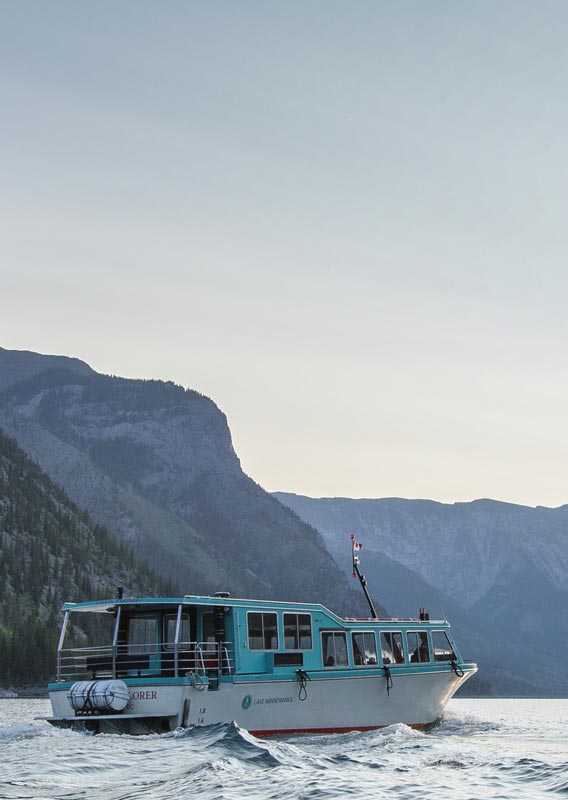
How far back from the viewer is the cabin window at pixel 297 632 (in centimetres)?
4184

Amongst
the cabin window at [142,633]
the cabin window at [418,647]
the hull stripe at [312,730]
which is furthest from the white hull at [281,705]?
the cabin window at [142,633]

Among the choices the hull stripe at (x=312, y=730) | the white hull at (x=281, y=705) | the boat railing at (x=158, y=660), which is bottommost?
the hull stripe at (x=312, y=730)

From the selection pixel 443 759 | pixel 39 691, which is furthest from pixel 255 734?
pixel 39 691

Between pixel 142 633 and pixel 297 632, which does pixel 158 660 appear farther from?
pixel 297 632

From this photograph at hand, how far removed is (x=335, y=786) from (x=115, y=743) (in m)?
10.8

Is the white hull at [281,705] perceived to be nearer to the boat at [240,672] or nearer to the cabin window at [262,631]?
the boat at [240,672]

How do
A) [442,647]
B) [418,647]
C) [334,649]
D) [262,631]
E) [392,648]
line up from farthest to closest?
[442,647]
[418,647]
[392,648]
[334,649]
[262,631]

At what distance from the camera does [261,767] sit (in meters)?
28.1

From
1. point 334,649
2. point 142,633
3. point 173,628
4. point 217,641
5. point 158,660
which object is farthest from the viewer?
point 334,649

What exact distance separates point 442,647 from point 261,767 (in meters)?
24.1

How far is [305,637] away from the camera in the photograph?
42.5 m

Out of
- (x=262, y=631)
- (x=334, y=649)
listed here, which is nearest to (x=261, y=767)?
(x=262, y=631)

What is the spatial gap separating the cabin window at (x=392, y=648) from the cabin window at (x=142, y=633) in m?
11.4

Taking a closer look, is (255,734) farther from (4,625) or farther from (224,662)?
(4,625)
